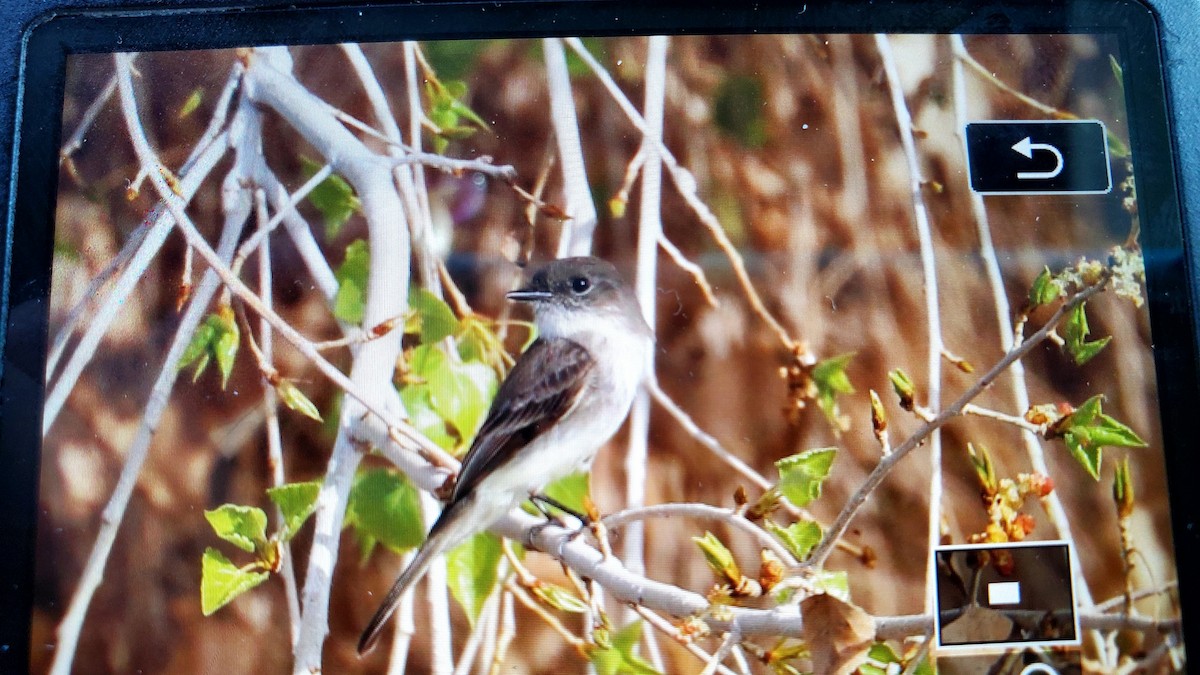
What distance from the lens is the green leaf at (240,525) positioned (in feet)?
2.23

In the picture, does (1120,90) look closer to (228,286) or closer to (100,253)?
(228,286)

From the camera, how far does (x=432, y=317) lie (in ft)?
2.29

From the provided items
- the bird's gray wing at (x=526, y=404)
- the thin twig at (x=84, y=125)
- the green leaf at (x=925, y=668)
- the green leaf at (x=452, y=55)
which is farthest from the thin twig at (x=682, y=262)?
the thin twig at (x=84, y=125)

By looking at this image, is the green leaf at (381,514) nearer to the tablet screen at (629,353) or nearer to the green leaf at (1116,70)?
the tablet screen at (629,353)

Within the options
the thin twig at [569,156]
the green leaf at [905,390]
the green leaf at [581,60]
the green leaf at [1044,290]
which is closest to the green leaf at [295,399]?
the thin twig at [569,156]

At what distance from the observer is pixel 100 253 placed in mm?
720

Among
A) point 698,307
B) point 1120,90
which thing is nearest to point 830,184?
point 698,307

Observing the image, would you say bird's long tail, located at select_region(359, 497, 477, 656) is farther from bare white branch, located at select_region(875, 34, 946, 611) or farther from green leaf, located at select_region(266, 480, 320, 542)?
bare white branch, located at select_region(875, 34, 946, 611)

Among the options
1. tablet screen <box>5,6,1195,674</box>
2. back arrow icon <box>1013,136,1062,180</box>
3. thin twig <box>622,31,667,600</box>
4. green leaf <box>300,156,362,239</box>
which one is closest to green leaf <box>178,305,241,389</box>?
tablet screen <box>5,6,1195,674</box>

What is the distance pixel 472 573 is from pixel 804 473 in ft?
0.87

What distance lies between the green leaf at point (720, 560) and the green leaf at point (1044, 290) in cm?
31

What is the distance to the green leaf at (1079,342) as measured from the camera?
689mm

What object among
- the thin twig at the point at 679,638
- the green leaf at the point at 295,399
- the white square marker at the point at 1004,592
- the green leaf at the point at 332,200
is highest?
the green leaf at the point at 332,200

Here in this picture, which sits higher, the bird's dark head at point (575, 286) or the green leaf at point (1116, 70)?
the green leaf at point (1116, 70)
